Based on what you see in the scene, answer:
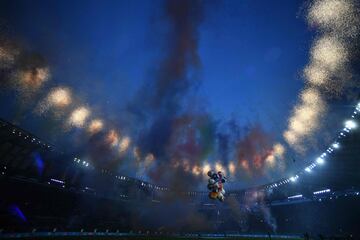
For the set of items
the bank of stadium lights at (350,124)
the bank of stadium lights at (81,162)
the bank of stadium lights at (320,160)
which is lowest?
the bank of stadium lights at (350,124)

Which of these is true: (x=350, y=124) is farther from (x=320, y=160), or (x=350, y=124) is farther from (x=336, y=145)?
(x=320, y=160)

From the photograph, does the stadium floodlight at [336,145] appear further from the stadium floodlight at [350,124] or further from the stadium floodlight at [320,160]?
the stadium floodlight at [320,160]

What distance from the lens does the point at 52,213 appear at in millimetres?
51000

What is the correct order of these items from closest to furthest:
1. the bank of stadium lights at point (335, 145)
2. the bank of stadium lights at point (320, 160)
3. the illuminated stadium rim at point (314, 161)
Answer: the illuminated stadium rim at point (314, 161) → the bank of stadium lights at point (335, 145) → the bank of stadium lights at point (320, 160)

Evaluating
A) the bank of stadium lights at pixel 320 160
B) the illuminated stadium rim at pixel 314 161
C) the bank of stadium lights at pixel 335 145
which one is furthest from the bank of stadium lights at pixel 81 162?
the bank of stadium lights at pixel 335 145

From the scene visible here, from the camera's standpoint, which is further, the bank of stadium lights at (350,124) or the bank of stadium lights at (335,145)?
the bank of stadium lights at (335,145)

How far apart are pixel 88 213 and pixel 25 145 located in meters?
26.4

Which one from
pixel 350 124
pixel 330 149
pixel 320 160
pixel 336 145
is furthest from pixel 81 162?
pixel 350 124

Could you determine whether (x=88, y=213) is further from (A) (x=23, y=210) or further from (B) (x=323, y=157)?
(B) (x=323, y=157)

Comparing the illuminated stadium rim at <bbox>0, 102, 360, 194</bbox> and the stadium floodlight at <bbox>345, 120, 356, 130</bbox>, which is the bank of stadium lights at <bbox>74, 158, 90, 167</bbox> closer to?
the illuminated stadium rim at <bbox>0, 102, 360, 194</bbox>

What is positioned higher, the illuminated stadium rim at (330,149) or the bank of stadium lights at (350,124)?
the illuminated stadium rim at (330,149)

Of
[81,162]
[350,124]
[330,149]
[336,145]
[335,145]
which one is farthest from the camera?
[81,162]

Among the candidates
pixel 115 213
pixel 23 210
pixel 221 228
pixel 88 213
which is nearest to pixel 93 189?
pixel 88 213

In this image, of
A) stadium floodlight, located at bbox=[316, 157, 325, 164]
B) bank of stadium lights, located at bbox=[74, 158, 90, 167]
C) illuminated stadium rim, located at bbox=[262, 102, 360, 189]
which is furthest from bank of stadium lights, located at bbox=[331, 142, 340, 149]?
bank of stadium lights, located at bbox=[74, 158, 90, 167]
